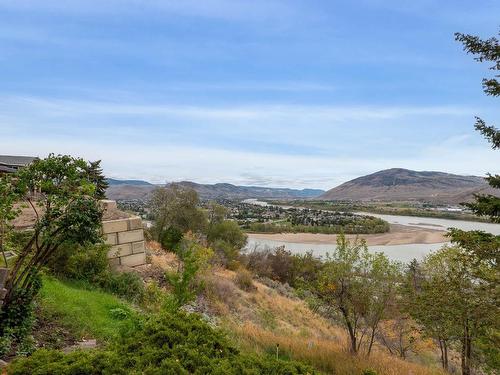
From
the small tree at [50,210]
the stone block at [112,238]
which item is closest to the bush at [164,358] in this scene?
the small tree at [50,210]

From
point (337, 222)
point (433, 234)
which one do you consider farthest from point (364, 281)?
point (337, 222)

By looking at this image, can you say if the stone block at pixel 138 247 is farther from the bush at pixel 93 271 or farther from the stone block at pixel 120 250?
the bush at pixel 93 271

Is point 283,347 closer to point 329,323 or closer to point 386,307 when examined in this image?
point 386,307

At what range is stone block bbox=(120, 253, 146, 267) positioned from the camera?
13208mm

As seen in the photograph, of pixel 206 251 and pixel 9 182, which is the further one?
pixel 206 251

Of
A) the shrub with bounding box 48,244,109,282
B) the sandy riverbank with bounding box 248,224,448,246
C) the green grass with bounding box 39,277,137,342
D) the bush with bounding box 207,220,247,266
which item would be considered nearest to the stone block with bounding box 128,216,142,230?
the shrub with bounding box 48,244,109,282

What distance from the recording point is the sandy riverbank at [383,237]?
56094 millimetres

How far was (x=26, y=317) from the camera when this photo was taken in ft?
19.1

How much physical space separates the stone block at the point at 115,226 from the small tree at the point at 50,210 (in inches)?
259

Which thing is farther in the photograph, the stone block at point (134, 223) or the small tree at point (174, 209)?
the small tree at point (174, 209)

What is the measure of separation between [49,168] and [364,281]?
9.14 meters

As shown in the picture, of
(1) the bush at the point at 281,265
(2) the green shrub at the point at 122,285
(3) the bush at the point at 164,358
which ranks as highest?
(3) the bush at the point at 164,358

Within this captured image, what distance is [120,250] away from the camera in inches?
510

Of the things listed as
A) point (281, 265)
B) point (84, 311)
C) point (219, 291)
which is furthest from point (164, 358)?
point (281, 265)
